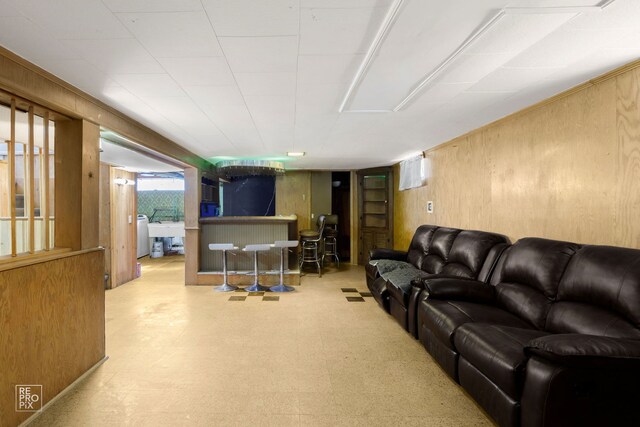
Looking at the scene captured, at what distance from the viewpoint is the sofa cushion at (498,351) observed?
4.88ft

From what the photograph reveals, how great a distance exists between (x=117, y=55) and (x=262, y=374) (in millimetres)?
2384

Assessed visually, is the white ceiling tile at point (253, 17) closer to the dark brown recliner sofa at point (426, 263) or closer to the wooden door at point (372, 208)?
the dark brown recliner sofa at point (426, 263)

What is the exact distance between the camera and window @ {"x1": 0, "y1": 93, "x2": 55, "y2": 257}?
1.93m

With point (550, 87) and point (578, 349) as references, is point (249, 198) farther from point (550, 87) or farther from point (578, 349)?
point (578, 349)

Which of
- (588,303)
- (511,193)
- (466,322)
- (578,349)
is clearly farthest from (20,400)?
(511,193)

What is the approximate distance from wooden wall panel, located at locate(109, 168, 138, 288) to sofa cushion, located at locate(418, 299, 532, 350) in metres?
4.83

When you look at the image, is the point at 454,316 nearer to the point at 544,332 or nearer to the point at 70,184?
the point at 544,332

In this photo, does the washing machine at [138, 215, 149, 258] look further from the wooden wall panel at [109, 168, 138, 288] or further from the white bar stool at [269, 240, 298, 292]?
the white bar stool at [269, 240, 298, 292]

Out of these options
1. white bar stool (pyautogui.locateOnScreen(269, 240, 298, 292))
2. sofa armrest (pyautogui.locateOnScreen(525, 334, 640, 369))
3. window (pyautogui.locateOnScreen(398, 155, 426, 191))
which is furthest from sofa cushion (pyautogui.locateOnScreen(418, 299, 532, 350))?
window (pyautogui.locateOnScreen(398, 155, 426, 191))

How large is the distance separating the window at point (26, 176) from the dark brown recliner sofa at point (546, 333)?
296 cm

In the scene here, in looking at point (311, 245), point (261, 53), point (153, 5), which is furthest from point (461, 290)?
point (311, 245)

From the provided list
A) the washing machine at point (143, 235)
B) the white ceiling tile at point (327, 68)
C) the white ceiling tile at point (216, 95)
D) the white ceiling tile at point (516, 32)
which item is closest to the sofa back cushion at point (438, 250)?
the white ceiling tile at point (516, 32)

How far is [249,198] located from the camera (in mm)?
7281

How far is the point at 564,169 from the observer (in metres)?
2.31
